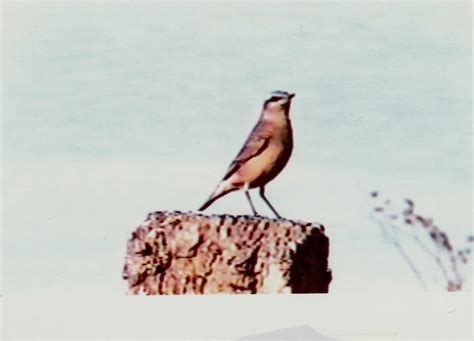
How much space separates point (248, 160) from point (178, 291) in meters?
0.33

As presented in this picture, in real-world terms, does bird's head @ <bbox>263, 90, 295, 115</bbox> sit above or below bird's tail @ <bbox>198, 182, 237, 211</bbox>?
above

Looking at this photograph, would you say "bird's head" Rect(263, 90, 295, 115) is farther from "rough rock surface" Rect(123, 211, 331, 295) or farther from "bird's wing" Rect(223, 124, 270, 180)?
"rough rock surface" Rect(123, 211, 331, 295)

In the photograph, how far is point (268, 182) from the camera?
2.63m

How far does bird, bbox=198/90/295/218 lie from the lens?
2.60 metres

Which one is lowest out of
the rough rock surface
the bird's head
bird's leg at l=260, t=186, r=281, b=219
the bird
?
the rough rock surface

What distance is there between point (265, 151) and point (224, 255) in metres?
0.25

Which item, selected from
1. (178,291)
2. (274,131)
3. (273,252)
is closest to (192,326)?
(178,291)

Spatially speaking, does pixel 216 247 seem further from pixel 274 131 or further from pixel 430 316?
pixel 430 316

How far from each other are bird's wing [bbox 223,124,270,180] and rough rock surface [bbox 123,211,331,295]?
14 centimetres

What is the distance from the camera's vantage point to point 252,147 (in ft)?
8.55

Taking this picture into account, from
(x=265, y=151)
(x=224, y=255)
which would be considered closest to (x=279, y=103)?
(x=265, y=151)

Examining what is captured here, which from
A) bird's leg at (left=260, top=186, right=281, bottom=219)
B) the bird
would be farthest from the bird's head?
bird's leg at (left=260, top=186, right=281, bottom=219)

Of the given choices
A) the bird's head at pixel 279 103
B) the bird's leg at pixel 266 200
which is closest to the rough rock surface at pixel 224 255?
the bird's leg at pixel 266 200

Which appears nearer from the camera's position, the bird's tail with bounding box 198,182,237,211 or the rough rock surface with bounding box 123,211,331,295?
the rough rock surface with bounding box 123,211,331,295
